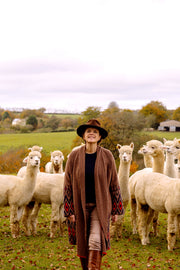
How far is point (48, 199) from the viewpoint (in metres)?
9.52

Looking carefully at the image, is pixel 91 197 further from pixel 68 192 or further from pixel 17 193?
pixel 17 193

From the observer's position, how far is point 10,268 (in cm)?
705

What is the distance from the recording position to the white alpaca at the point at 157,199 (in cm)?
800

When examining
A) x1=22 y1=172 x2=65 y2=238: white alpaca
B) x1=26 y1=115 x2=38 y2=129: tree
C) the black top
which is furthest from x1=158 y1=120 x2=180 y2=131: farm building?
the black top

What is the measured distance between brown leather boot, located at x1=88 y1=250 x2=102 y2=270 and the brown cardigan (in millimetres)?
116

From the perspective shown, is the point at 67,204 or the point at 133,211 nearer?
the point at 67,204

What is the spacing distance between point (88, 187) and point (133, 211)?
5.60 metres

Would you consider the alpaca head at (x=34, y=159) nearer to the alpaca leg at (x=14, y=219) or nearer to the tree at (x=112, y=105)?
the alpaca leg at (x=14, y=219)

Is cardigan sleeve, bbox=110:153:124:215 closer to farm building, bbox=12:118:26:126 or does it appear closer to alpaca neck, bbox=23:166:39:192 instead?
alpaca neck, bbox=23:166:39:192

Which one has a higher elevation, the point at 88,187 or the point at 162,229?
the point at 88,187

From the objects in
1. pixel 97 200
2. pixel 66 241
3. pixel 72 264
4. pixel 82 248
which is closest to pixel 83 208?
pixel 97 200

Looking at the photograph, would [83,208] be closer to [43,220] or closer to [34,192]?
[34,192]

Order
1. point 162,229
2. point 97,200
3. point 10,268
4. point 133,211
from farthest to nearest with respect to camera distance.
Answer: point 162,229 < point 133,211 < point 10,268 < point 97,200

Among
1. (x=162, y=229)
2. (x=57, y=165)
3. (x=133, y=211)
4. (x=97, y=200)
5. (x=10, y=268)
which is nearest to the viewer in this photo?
(x=97, y=200)
